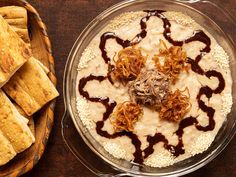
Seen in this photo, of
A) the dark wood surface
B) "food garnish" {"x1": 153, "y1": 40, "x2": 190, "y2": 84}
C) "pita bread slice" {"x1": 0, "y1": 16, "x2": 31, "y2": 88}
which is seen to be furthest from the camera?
the dark wood surface

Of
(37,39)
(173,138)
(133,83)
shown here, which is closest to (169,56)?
(133,83)

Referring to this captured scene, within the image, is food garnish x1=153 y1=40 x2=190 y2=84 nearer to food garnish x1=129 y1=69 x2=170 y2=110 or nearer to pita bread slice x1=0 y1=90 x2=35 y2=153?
food garnish x1=129 y1=69 x2=170 y2=110

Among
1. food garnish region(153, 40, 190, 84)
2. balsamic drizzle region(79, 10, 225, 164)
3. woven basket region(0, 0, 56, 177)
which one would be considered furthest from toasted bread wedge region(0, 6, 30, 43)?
food garnish region(153, 40, 190, 84)

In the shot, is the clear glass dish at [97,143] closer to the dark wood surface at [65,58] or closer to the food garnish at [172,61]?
the dark wood surface at [65,58]

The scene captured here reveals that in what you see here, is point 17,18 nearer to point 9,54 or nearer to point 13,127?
point 9,54

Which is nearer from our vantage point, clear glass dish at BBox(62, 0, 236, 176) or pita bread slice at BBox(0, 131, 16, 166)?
pita bread slice at BBox(0, 131, 16, 166)

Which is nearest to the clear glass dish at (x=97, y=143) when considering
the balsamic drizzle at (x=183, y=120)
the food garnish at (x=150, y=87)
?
the balsamic drizzle at (x=183, y=120)

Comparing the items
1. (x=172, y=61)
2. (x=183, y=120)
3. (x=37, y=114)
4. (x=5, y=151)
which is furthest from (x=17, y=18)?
(x=183, y=120)

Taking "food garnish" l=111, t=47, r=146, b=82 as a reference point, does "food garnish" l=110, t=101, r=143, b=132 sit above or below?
below
